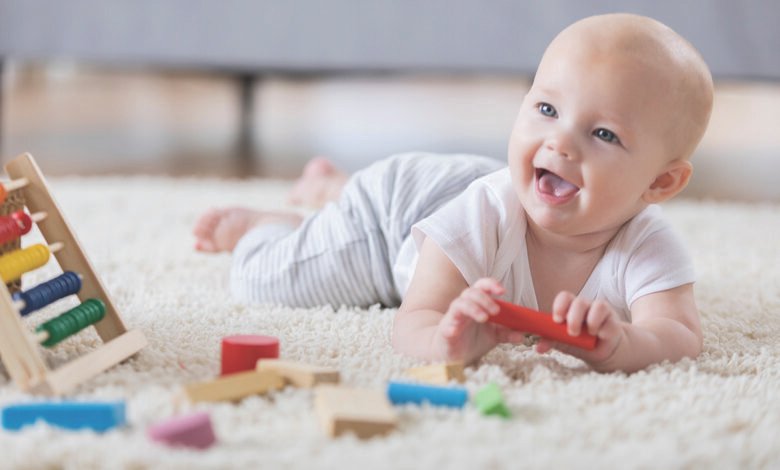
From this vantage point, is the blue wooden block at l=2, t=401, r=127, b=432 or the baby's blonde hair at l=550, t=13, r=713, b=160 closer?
the blue wooden block at l=2, t=401, r=127, b=432

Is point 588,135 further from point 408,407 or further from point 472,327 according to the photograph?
point 408,407

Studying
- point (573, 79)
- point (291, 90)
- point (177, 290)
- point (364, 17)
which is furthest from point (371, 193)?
point (291, 90)

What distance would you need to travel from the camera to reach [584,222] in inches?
34.6

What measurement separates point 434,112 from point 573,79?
115 inches

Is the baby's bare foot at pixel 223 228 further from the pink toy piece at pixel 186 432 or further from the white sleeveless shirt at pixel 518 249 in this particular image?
the pink toy piece at pixel 186 432

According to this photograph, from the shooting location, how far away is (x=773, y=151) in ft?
9.85

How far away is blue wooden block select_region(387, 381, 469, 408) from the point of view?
2.29ft

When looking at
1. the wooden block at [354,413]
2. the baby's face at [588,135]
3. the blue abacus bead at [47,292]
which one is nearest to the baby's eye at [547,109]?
the baby's face at [588,135]

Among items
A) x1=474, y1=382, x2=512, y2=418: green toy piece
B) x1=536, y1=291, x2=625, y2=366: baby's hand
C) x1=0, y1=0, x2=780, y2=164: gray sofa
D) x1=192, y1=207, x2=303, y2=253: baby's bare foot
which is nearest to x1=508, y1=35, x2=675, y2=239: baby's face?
x1=536, y1=291, x2=625, y2=366: baby's hand

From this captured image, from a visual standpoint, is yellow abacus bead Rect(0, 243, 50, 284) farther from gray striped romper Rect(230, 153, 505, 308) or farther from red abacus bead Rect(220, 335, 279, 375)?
gray striped romper Rect(230, 153, 505, 308)

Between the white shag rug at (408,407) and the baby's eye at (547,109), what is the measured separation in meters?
0.21

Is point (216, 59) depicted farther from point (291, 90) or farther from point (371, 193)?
point (291, 90)

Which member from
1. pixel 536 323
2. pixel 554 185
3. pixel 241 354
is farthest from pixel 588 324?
pixel 241 354

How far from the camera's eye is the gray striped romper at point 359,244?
1092 millimetres
